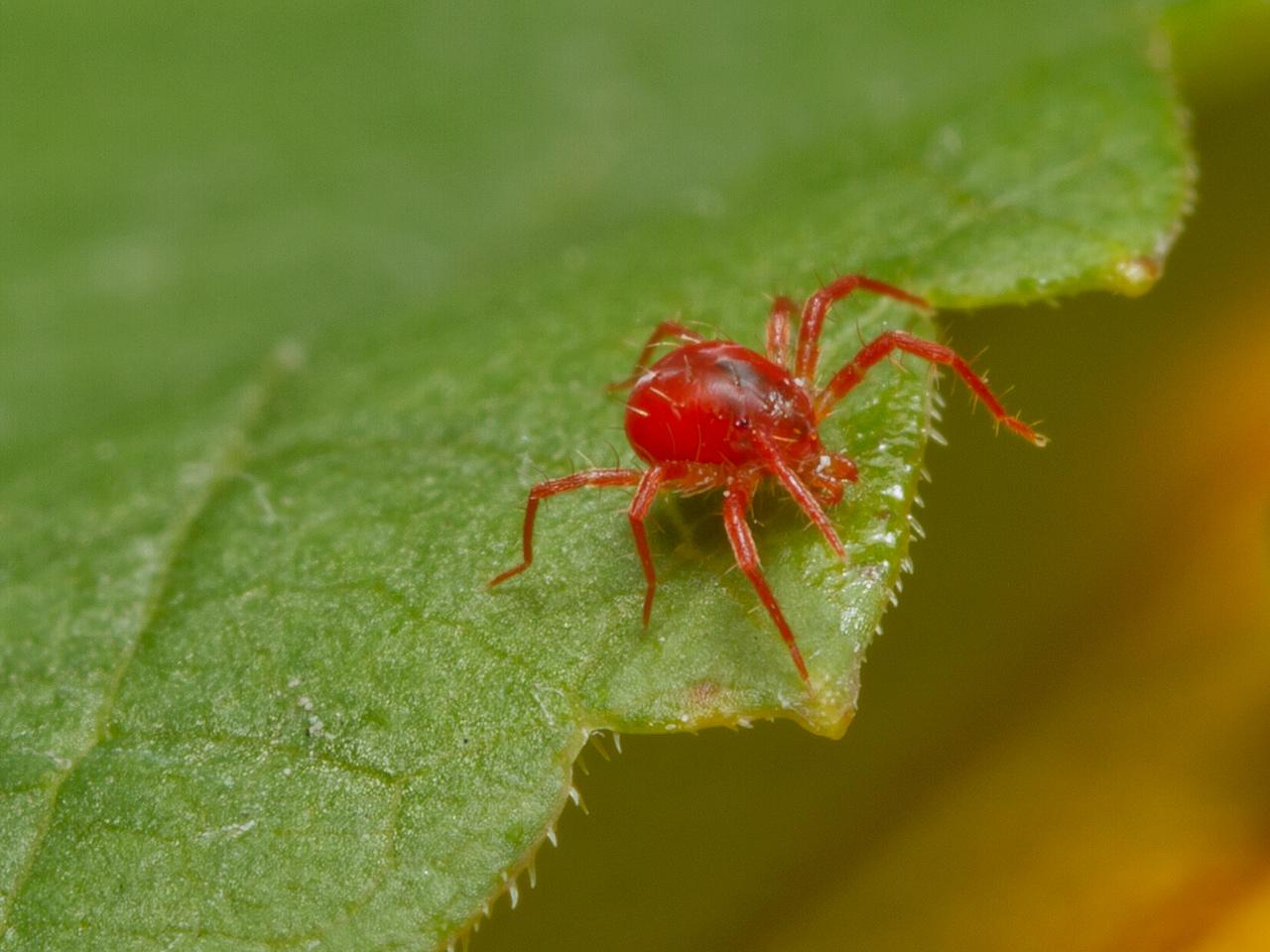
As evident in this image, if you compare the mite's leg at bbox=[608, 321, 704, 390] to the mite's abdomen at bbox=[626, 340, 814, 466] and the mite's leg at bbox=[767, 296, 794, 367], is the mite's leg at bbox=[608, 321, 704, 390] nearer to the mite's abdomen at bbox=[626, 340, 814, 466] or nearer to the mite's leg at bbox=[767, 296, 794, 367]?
the mite's leg at bbox=[767, 296, 794, 367]

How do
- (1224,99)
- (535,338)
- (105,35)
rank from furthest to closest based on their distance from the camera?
(105,35), (1224,99), (535,338)

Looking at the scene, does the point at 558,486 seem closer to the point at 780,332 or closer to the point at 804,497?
the point at 804,497

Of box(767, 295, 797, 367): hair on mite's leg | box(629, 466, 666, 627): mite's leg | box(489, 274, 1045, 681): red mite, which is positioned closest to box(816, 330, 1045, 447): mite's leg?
box(489, 274, 1045, 681): red mite

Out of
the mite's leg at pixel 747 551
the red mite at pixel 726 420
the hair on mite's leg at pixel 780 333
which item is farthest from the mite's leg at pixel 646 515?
the hair on mite's leg at pixel 780 333

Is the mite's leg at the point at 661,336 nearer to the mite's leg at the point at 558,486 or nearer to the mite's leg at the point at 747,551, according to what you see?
the mite's leg at the point at 558,486

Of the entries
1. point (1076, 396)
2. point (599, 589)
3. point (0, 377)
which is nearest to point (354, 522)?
point (599, 589)

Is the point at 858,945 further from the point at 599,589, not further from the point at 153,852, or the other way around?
the point at 153,852

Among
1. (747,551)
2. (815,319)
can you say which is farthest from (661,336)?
(747,551)
